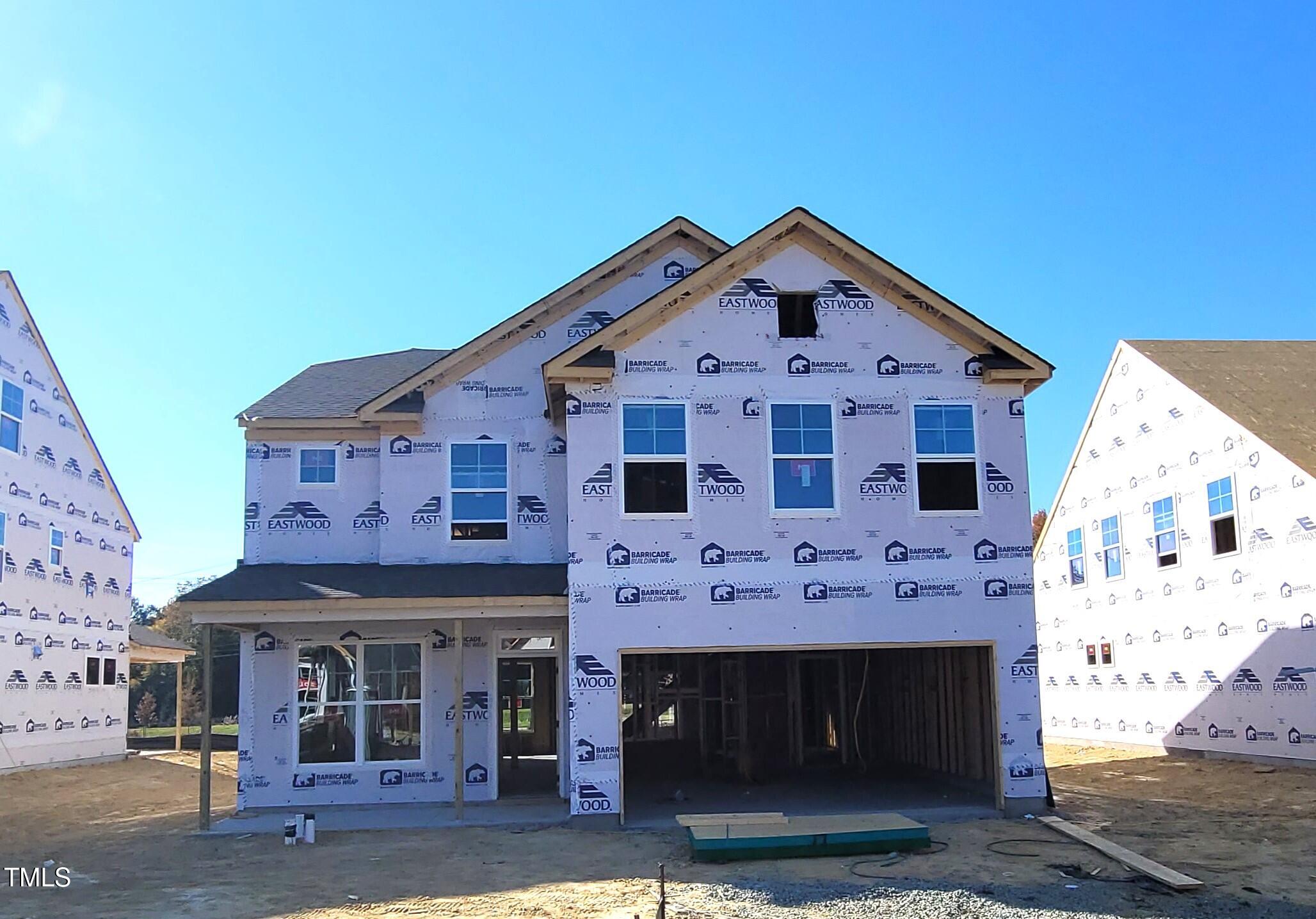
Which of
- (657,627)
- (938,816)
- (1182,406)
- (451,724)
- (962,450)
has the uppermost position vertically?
(1182,406)

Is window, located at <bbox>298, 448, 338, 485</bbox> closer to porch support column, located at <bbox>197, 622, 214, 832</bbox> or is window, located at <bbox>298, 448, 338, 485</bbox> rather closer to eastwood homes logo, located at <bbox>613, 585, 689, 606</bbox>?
porch support column, located at <bbox>197, 622, 214, 832</bbox>

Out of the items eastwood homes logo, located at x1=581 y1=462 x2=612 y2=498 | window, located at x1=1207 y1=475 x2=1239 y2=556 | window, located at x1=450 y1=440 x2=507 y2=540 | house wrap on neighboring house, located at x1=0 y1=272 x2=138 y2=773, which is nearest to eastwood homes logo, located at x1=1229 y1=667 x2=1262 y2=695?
window, located at x1=1207 y1=475 x2=1239 y2=556

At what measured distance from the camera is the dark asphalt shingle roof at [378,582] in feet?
49.8

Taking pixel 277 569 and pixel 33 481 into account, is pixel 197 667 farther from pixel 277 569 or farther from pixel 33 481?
pixel 277 569

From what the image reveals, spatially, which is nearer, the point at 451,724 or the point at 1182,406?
the point at 451,724

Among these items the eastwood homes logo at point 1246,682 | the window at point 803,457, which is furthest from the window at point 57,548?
the eastwood homes logo at point 1246,682

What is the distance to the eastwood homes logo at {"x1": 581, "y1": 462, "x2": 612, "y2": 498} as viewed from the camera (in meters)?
14.7

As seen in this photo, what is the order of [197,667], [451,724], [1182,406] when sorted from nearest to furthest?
[451,724], [1182,406], [197,667]

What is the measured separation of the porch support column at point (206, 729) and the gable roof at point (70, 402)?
553 inches

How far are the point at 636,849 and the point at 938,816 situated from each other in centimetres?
428

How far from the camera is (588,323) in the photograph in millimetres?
18156

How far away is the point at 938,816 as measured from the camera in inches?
574

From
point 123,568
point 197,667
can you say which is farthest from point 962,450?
point 197,667

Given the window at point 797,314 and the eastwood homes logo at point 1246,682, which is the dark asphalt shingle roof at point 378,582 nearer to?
the window at point 797,314
